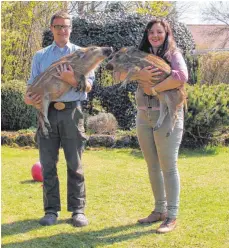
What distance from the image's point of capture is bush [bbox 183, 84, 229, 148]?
9.02m

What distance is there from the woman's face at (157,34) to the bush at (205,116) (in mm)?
4577

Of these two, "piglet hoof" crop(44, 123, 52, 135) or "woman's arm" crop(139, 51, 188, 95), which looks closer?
"woman's arm" crop(139, 51, 188, 95)

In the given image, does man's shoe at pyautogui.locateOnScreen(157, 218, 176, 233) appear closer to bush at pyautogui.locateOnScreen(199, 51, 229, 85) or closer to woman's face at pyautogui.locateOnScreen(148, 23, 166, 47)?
woman's face at pyautogui.locateOnScreen(148, 23, 166, 47)

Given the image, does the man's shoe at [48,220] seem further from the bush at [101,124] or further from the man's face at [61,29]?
the bush at [101,124]

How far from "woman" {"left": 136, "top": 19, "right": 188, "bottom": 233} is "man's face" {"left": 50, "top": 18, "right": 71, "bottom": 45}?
0.73 m

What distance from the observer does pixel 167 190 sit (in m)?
4.64

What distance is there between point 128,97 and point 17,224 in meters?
5.85

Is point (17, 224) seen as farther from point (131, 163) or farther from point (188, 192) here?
point (131, 163)

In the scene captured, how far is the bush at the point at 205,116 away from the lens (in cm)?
902

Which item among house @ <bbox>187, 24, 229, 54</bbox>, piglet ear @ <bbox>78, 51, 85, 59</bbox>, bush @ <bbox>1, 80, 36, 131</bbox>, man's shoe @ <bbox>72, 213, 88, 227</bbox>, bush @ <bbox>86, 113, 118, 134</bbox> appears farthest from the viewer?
house @ <bbox>187, 24, 229, 54</bbox>

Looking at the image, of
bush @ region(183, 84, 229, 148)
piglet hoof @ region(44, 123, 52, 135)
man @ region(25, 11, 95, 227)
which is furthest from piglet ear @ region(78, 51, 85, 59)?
bush @ region(183, 84, 229, 148)

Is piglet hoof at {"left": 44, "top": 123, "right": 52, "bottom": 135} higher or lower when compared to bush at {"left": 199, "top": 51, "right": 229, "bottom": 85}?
lower

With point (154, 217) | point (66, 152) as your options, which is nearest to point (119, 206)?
point (154, 217)

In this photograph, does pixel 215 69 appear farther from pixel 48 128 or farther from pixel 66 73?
pixel 66 73
